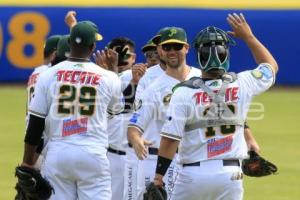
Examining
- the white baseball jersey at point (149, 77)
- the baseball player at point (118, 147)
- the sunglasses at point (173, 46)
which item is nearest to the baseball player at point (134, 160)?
the white baseball jersey at point (149, 77)

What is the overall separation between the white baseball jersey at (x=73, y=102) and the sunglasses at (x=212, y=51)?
3.23 ft

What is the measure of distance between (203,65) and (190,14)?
17583mm

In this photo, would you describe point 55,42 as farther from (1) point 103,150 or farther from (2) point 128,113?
(1) point 103,150

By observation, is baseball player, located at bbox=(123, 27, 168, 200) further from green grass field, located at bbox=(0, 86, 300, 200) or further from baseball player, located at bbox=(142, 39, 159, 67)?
green grass field, located at bbox=(0, 86, 300, 200)

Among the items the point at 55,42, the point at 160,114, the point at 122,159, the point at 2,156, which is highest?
the point at 55,42

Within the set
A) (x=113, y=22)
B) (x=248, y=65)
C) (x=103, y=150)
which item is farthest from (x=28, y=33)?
(x=103, y=150)

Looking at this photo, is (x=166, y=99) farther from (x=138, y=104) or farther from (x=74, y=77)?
(x=74, y=77)

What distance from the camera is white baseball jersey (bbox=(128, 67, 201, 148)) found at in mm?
9023

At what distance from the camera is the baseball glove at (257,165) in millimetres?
8141

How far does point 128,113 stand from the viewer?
1058cm

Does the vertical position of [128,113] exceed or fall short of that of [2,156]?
it exceeds it

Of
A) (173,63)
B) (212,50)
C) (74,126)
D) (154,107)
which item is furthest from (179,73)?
(212,50)

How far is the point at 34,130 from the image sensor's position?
794cm

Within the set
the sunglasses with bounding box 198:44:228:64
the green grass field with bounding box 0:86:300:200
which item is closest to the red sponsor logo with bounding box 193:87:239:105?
the sunglasses with bounding box 198:44:228:64
